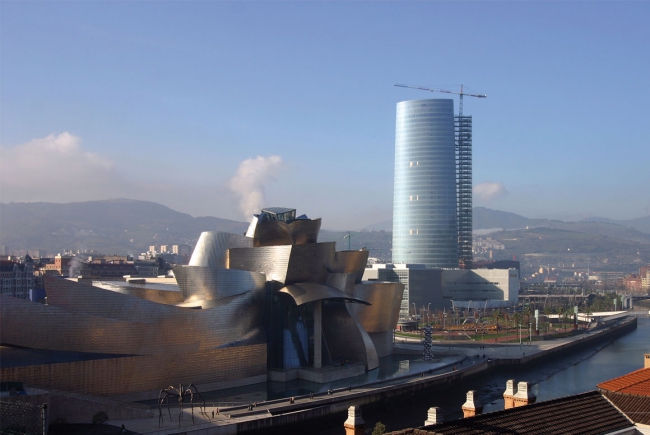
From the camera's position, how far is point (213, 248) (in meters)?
50.9

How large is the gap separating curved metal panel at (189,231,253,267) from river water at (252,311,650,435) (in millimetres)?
16497

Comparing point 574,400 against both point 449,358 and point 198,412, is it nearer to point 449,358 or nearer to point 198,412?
point 198,412

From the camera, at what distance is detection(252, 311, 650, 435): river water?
3962cm

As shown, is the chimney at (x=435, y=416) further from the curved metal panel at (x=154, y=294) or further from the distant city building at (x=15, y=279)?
the distant city building at (x=15, y=279)

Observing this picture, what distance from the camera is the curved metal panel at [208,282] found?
1795 inches

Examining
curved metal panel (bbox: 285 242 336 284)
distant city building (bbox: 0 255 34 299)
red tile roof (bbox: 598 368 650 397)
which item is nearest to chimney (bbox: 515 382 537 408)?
red tile roof (bbox: 598 368 650 397)

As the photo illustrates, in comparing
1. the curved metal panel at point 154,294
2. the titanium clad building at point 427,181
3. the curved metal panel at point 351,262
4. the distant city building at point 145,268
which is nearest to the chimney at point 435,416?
the curved metal panel at point 154,294

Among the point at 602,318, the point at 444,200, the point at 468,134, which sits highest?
the point at 468,134

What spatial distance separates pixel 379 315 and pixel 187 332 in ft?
63.4

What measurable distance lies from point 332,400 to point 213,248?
16658mm

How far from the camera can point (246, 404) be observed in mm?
37250

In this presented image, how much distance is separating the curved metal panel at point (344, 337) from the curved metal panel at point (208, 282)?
7.55 metres

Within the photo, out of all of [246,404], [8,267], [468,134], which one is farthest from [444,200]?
[246,404]

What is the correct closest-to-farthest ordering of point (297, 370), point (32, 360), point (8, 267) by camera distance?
1. point (32, 360)
2. point (297, 370)
3. point (8, 267)
